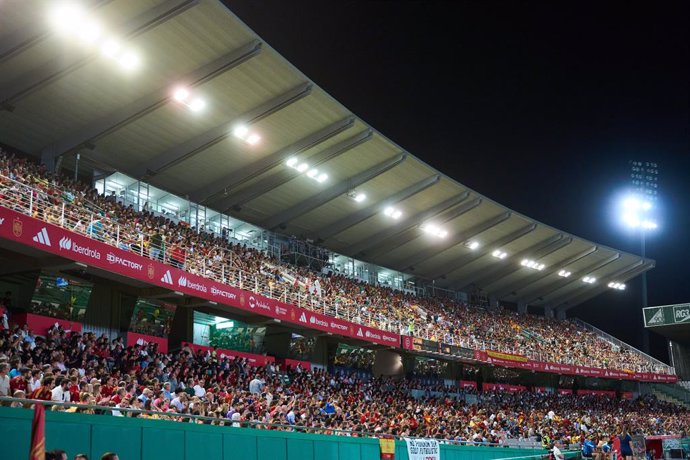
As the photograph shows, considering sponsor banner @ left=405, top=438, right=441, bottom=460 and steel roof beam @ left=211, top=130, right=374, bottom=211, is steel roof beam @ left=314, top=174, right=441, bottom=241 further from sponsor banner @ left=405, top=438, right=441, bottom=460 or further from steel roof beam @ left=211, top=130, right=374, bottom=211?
sponsor banner @ left=405, top=438, right=441, bottom=460

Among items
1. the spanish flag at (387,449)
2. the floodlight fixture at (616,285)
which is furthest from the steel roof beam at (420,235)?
the spanish flag at (387,449)

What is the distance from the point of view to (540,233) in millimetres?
48031

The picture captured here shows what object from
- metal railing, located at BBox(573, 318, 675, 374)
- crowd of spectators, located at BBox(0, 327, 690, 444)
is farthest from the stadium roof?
metal railing, located at BBox(573, 318, 675, 374)

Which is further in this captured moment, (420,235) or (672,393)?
(672,393)

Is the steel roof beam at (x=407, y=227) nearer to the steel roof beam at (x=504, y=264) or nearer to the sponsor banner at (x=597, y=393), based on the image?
the steel roof beam at (x=504, y=264)

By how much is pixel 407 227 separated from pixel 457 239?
5223mm

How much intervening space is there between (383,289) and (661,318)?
26.7m

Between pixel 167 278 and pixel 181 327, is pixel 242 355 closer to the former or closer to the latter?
pixel 181 327

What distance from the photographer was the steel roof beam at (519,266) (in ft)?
163

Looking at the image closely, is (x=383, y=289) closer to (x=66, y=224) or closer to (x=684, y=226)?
(x=66, y=224)

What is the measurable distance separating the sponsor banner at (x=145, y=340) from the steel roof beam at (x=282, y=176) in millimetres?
10061

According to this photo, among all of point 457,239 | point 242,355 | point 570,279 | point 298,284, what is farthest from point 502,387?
point 242,355

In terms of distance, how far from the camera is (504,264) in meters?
50.5

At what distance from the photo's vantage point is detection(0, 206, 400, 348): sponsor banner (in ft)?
56.8
